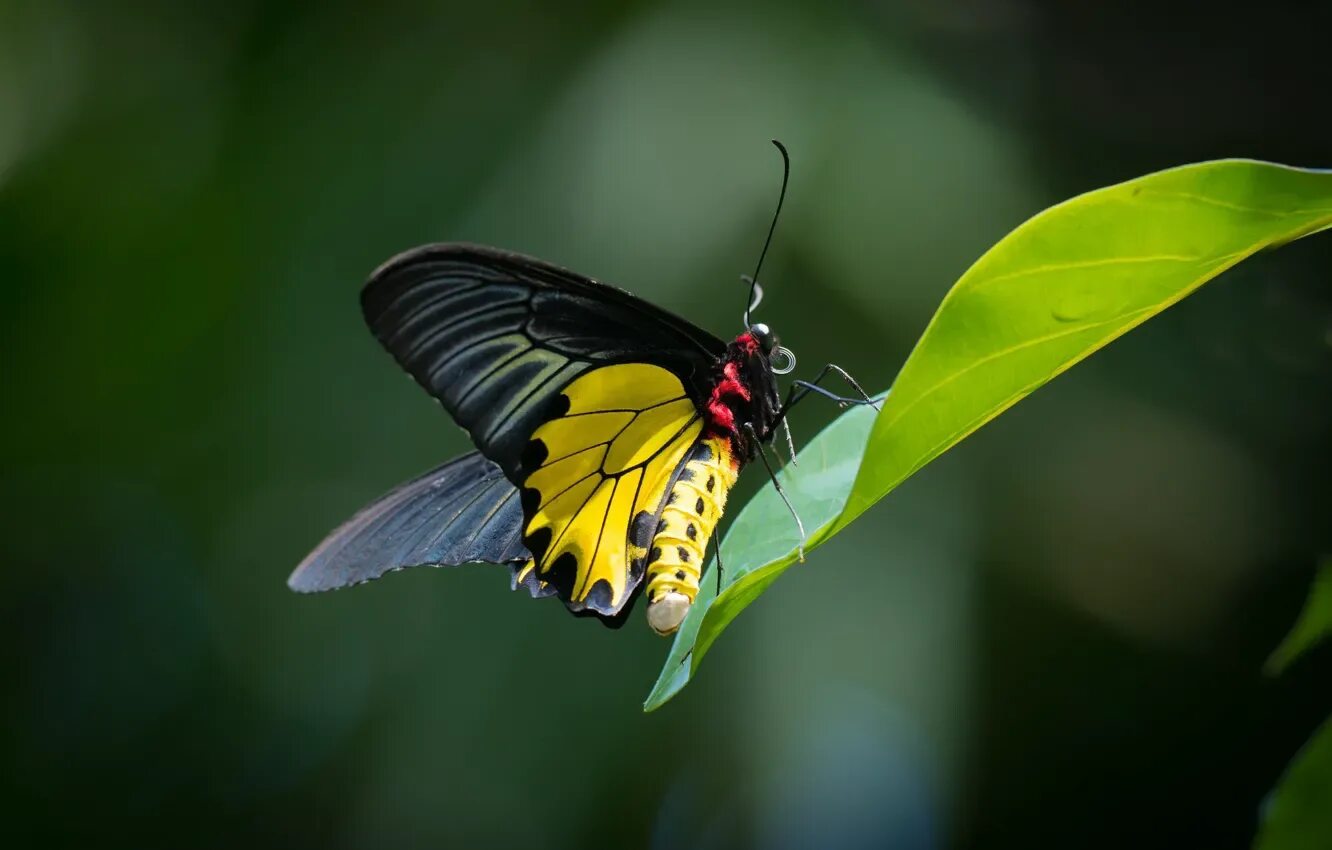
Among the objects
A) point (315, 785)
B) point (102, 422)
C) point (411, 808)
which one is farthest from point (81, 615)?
point (411, 808)

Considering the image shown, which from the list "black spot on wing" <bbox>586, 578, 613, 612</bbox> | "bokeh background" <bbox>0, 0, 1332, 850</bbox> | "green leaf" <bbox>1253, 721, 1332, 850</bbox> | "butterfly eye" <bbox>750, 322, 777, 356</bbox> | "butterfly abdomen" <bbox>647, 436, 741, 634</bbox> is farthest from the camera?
"bokeh background" <bbox>0, 0, 1332, 850</bbox>

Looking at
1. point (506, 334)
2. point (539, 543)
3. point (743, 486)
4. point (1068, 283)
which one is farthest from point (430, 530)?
point (743, 486)

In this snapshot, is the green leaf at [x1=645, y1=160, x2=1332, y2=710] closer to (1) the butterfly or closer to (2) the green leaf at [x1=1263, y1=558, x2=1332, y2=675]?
(2) the green leaf at [x1=1263, y1=558, x2=1332, y2=675]

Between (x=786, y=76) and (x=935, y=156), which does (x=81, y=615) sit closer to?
(x=786, y=76)

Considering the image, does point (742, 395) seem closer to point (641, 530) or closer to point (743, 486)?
point (641, 530)

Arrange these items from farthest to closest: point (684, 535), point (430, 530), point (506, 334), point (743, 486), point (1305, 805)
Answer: point (743, 486) < point (430, 530) < point (506, 334) < point (684, 535) < point (1305, 805)

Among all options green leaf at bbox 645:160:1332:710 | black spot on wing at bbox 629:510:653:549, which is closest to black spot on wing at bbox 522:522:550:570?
black spot on wing at bbox 629:510:653:549

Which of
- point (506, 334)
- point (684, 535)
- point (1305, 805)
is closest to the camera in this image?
point (1305, 805)
